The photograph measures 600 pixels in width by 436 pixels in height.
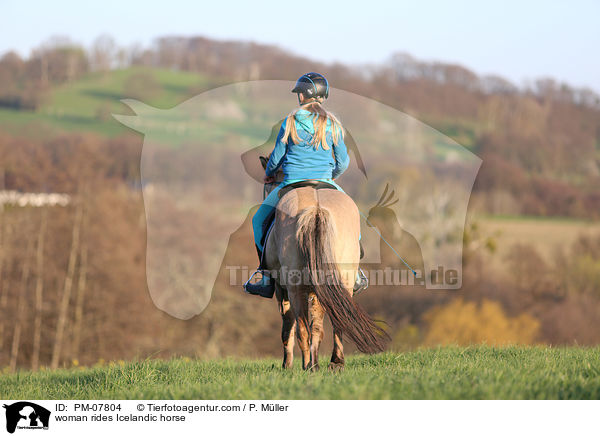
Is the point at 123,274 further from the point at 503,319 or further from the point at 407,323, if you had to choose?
the point at 503,319

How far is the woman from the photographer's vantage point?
22.0 ft

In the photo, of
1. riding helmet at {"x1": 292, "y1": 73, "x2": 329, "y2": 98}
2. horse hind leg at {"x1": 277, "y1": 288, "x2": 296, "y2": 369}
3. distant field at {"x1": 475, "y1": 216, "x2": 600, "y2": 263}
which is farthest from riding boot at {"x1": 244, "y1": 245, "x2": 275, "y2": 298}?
distant field at {"x1": 475, "y1": 216, "x2": 600, "y2": 263}

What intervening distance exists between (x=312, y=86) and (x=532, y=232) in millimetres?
54643

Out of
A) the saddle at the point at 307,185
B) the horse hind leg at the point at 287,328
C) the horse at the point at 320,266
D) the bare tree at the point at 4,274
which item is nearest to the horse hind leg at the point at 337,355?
the horse at the point at 320,266

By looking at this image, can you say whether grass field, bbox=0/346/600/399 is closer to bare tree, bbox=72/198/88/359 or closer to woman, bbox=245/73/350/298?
woman, bbox=245/73/350/298

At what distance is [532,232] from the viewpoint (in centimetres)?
5709

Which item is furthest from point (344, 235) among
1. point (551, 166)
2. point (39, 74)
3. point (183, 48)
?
point (183, 48)

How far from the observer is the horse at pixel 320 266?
587cm

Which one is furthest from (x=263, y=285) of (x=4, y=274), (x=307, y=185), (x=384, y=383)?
(x=4, y=274)

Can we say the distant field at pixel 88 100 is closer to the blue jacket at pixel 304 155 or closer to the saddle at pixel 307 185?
the blue jacket at pixel 304 155

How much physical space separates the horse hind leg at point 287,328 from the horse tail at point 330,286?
1199 mm

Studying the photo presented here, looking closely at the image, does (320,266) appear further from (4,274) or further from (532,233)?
(532,233)

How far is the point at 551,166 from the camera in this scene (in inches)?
2114

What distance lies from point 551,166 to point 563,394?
53.4 m
